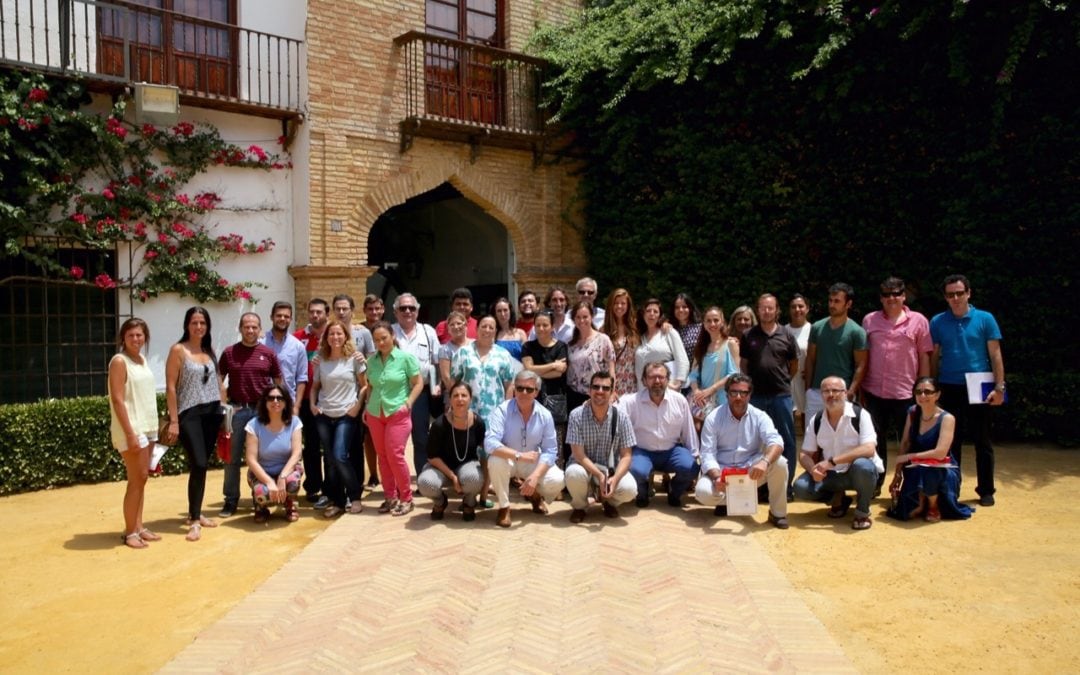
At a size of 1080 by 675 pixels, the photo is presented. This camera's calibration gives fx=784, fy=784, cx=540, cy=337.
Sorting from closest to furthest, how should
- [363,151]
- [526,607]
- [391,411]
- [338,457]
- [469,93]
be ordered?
[526,607]
[391,411]
[338,457]
[363,151]
[469,93]

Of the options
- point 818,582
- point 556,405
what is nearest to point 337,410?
point 556,405

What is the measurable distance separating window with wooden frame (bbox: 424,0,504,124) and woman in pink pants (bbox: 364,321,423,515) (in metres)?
6.84

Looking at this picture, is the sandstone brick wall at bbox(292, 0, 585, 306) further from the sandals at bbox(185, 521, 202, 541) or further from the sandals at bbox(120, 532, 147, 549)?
the sandals at bbox(120, 532, 147, 549)

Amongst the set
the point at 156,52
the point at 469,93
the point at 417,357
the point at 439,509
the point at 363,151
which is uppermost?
the point at 469,93

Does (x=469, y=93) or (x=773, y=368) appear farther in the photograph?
(x=469, y=93)

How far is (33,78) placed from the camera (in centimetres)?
875

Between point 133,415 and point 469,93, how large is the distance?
8.44 meters

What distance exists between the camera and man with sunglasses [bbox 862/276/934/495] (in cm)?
636

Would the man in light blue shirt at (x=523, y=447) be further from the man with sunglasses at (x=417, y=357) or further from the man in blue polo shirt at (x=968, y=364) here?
the man in blue polo shirt at (x=968, y=364)

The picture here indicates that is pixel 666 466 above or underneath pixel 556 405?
underneath

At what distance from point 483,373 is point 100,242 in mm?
5830

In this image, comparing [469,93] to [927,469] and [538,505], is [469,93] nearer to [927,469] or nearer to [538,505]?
[538,505]

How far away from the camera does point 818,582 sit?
4.64 meters

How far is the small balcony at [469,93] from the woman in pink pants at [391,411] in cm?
626
